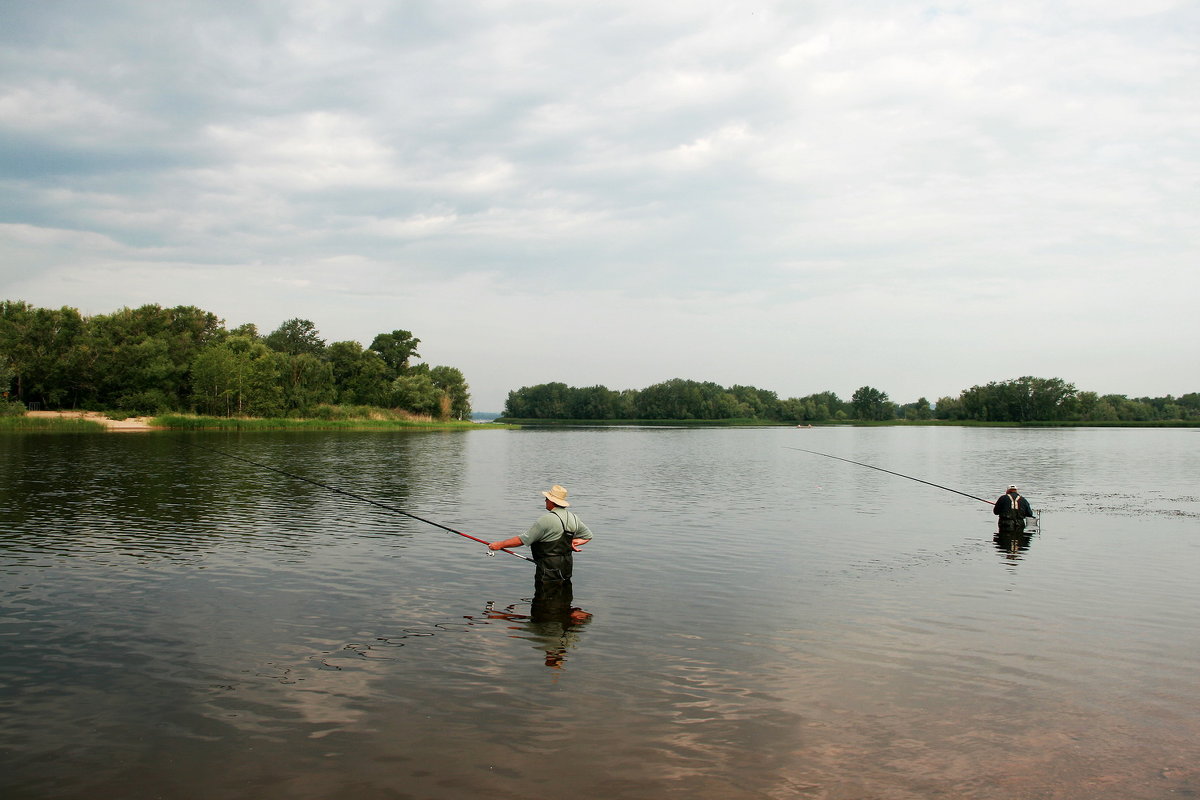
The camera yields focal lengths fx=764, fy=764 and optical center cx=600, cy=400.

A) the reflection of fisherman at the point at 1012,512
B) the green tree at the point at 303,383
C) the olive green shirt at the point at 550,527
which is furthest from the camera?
the green tree at the point at 303,383

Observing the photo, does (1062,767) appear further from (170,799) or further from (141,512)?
(141,512)

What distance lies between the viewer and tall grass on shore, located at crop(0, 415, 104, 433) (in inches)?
3063

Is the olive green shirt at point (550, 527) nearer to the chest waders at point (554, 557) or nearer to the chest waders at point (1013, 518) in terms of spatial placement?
the chest waders at point (554, 557)

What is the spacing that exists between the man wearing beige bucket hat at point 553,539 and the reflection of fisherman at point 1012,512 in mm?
14913

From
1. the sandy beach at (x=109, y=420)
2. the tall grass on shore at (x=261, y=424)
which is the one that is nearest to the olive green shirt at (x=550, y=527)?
the sandy beach at (x=109, y=420)

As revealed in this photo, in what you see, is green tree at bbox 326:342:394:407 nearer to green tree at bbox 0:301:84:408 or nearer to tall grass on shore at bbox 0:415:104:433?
green tree at bbox 0:301:84:408

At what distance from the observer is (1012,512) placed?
893 inches

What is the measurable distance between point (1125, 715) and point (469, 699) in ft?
25.4

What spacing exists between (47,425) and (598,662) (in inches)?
3617

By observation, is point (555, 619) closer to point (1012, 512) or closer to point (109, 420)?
point (1012, 512)

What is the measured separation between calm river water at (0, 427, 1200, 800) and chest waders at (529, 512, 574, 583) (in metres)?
0.68

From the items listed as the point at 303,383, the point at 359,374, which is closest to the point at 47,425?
the point at 303,383

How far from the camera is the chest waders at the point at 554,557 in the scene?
14.1 metres

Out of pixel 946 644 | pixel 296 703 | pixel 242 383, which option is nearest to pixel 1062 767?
pixel 946 644
